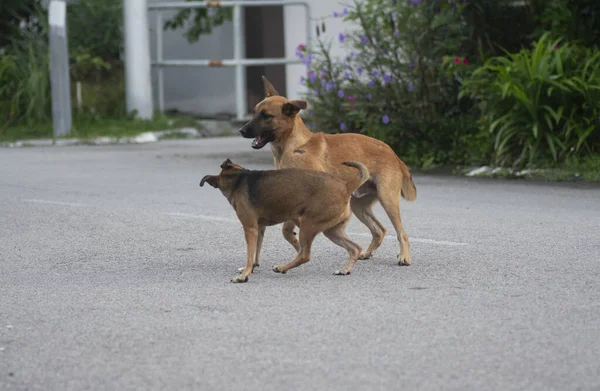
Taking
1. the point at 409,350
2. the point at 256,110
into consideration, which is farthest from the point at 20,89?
the point at 409,350

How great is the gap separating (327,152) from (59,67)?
12.3 meters

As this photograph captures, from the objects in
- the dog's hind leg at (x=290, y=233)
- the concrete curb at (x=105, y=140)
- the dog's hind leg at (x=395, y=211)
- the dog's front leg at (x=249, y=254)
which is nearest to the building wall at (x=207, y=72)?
the concrete curb at (x=105, y=140)

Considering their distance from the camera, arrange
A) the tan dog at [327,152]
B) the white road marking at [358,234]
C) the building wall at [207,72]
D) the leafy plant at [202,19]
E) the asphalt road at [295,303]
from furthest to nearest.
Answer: the leafy plant at [202,19], the building wall at [207,72], the white road marking at [358,234], the tan dog at [327,152], the asphalt road at [295,303]

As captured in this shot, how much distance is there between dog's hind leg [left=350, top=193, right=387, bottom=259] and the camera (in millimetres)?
7984

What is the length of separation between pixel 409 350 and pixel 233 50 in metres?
18.6

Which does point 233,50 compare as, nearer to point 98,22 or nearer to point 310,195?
point 98,22

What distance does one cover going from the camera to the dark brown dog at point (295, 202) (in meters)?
7.09

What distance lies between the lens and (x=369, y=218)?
8070 mm

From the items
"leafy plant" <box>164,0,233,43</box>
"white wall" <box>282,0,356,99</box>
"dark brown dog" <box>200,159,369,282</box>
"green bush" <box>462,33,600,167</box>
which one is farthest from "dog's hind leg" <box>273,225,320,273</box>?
"leafy plant" <box>164,0,233,43</box>

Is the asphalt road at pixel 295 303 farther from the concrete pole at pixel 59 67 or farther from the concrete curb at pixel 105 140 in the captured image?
the concrete pole at pixel 59 67

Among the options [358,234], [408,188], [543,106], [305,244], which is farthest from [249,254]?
[543,106]

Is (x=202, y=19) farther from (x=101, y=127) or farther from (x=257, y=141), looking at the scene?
(x=257, y=141)

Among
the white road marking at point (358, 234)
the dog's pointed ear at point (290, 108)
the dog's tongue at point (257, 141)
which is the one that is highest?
the dog's pointed ear at point (290, 108)

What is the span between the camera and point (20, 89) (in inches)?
803
